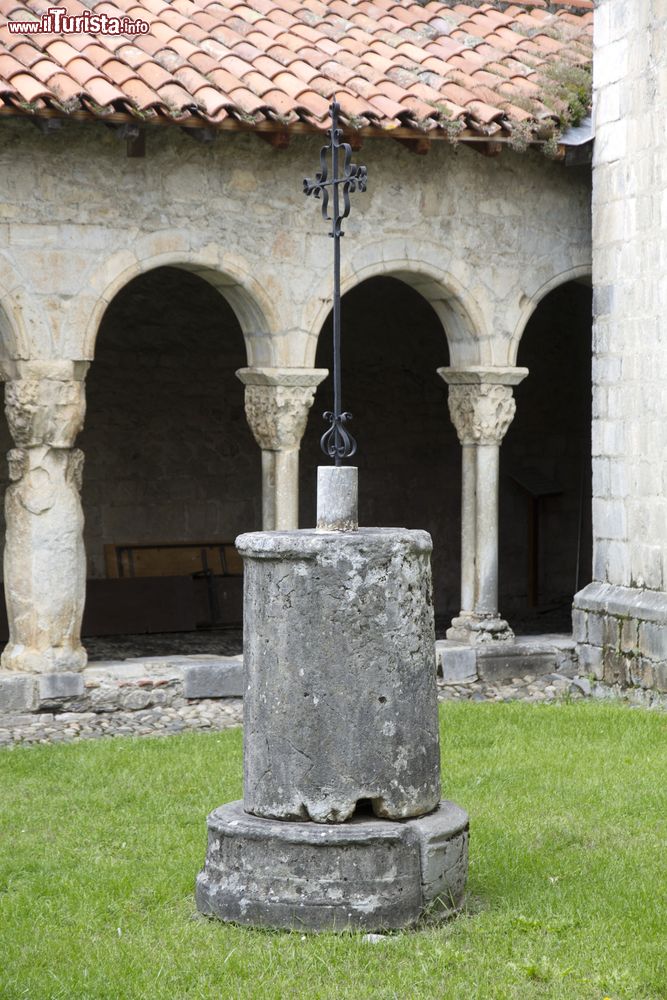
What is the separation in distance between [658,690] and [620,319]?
7.71ft

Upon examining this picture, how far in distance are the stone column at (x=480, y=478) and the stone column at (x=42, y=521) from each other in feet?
8.73

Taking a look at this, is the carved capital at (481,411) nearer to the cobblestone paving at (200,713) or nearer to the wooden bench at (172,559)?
the cobblestone paving at (200,713)

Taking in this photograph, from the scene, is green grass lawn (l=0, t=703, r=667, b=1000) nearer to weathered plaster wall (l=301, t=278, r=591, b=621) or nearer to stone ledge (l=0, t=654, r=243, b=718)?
stone ledge (l=0, t=654, r=243, b=718)

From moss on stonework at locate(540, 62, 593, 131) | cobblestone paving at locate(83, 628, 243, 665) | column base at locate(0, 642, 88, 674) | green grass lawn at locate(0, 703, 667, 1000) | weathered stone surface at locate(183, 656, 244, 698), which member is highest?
moss on stonework at locate(540, 62, 593, 131)

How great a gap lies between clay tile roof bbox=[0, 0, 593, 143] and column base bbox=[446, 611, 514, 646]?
3.15 metres

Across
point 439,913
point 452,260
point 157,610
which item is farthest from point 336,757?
point 157,610

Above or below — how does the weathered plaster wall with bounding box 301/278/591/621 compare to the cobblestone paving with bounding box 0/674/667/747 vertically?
above

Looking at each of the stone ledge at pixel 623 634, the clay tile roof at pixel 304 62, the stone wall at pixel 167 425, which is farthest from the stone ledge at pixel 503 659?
the stone wall at pixel 167 425

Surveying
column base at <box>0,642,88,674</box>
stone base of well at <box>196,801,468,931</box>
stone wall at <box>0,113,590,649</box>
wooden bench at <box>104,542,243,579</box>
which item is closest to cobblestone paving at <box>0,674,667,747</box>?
column base at <box>0,642,88,674</box>

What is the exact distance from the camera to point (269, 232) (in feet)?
31.4

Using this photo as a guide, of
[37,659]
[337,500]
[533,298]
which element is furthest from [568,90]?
[337,500]

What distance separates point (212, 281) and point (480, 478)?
2.22m

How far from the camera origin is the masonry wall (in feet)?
30.8

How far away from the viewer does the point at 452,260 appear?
1014cm
